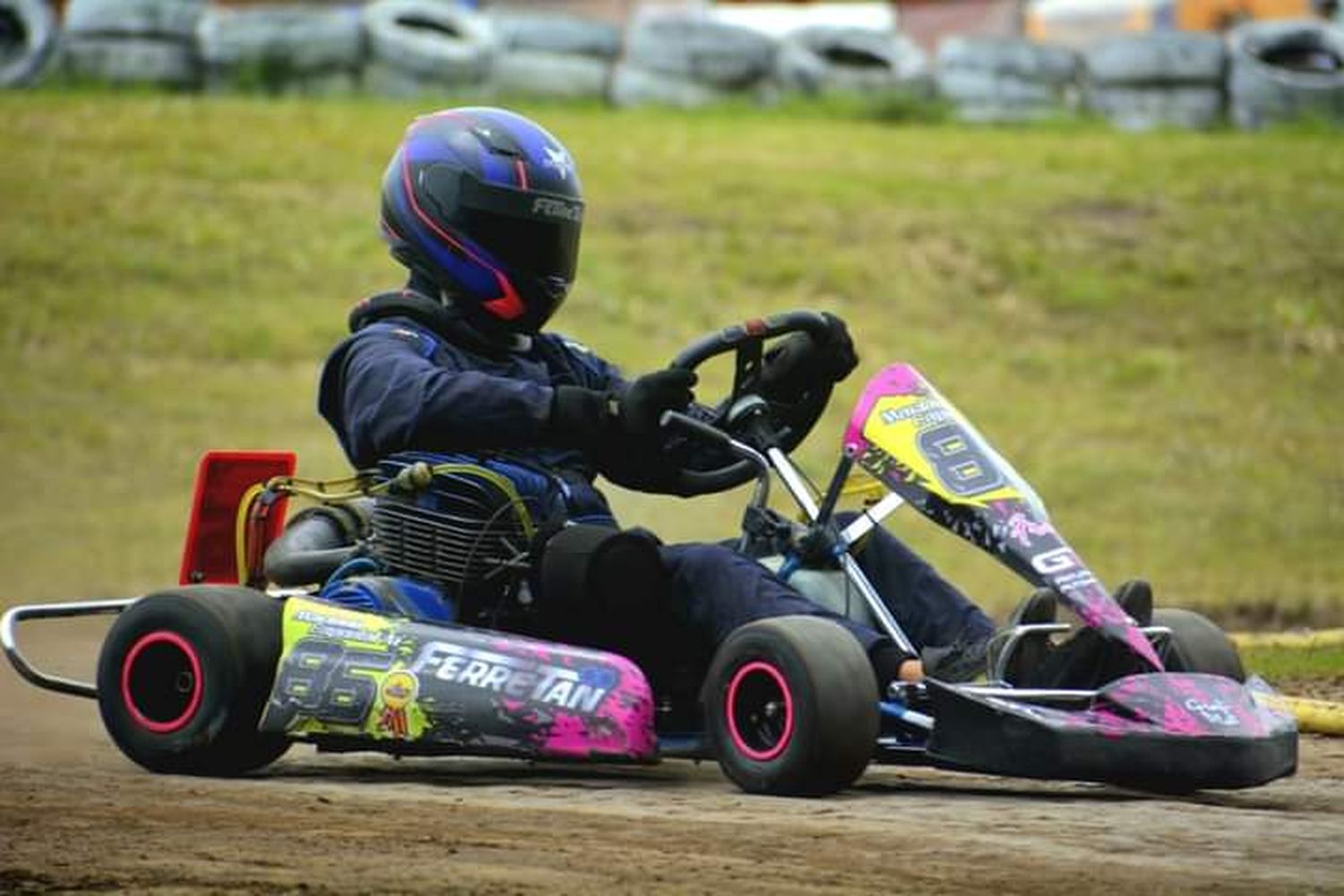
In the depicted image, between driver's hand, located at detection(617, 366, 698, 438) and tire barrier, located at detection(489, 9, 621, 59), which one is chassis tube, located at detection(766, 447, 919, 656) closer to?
driver's hand, located at detection(617, 366, 698, 438)

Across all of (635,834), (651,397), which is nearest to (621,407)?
(651,397)

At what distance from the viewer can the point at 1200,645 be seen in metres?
6.00

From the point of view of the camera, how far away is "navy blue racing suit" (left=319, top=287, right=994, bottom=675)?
573 cm

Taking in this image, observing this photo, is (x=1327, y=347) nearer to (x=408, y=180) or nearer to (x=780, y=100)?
(x=780, y=100)

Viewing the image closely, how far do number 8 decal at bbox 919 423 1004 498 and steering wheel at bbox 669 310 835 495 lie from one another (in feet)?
1.62

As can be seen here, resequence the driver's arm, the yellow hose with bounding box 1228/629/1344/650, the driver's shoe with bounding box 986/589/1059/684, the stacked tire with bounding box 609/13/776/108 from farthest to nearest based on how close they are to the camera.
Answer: the stacked tire with bounding box 609/13/776/108 < the yellow hose with bounding box 1228/629/1344/650 < the driver's arm < the driver's shoe with bounding box 986/589/1059/684

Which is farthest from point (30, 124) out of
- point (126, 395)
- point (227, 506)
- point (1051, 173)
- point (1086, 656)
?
point (1086, 656)

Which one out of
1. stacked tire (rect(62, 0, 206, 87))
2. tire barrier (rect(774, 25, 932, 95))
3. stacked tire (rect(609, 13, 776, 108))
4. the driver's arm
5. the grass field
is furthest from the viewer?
tire barrier (rect(774, 25, 932, 95))

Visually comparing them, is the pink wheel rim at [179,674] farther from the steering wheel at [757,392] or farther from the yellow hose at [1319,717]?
the yellow hose at [1319,717]

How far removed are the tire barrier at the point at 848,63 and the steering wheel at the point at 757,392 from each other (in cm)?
1509

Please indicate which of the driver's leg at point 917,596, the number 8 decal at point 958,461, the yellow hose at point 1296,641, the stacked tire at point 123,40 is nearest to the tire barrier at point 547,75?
the stacked tire at point 123,40

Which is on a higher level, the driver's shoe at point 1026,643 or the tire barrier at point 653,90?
the tire barrier at point 653,90

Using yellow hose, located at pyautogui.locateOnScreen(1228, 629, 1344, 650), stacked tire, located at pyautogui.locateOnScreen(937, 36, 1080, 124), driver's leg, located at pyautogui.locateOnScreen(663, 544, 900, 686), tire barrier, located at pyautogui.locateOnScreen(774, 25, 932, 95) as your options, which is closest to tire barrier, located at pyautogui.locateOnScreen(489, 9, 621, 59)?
tire barrier, located at pyautogui.locateOnScreen(774, 25, 932, 95)

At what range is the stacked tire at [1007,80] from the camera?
2069 centimetres
